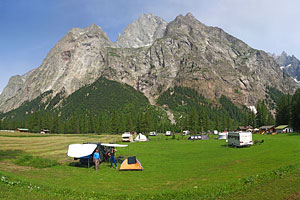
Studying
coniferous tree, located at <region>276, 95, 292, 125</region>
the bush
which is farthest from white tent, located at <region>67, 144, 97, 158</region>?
coniferous tree, located at <region>276, 95, 292, 125</region>

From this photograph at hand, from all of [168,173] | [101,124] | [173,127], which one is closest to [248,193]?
[168,173]

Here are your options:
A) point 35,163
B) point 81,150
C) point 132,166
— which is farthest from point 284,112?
point 35,163

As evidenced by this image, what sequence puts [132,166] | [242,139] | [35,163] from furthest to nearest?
[242,139] < [35,163] < [132,166]

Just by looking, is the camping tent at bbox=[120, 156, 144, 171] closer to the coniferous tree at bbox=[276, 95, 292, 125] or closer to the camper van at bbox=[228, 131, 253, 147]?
the camper van at bbox=[228, 131, 253, 147]

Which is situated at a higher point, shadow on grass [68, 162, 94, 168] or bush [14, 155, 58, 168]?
bush [14, 155, 58, 168]

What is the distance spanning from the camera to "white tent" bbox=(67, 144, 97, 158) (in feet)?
81.6

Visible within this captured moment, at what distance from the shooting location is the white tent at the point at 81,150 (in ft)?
81.6

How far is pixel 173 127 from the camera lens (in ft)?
506

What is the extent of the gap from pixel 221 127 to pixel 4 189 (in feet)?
458

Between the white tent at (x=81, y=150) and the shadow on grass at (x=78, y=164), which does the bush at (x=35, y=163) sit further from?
the white tent at (x=81, y=150)

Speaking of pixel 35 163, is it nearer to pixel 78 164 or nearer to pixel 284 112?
pixel 78 164

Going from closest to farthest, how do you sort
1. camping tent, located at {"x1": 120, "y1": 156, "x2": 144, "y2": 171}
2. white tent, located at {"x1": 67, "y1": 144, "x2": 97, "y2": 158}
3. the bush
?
camping tent, located at {"x1": 120, "y1": 156, "x2": 144, "y2": 171} < the bush < white tent, located at {"x1": 67, "y1": 144, "x2": 97, "y2": 158}

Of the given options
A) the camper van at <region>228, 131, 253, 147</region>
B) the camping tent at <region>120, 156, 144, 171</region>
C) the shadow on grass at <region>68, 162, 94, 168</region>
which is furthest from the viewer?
the camper van at <region>228, 131, 253, 147</region>

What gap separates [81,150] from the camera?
84.0ft
